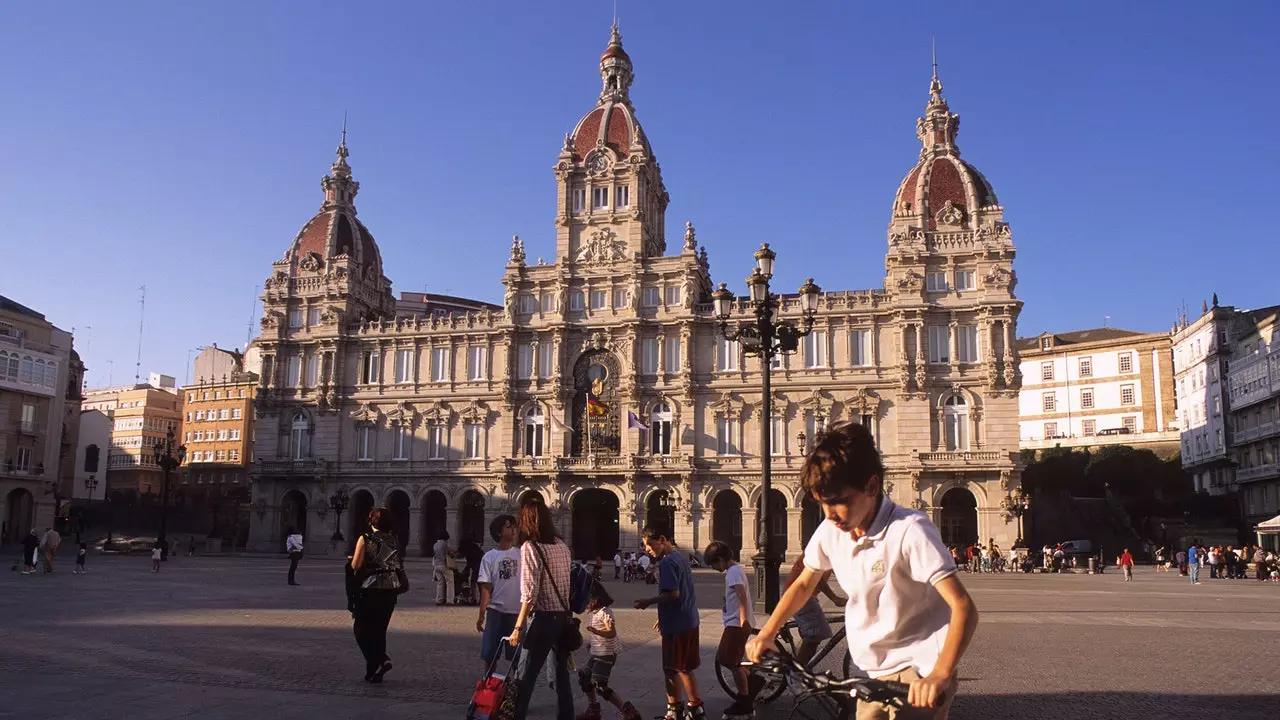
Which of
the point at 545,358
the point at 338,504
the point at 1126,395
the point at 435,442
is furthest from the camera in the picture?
the point at 1126,395

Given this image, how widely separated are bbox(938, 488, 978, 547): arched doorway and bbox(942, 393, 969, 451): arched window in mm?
2435

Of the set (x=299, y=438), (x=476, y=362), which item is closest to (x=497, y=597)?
(x=476, y=362)

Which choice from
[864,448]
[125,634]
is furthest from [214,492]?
[864,448]

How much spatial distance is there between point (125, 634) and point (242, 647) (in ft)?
9.04

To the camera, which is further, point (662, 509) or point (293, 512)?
point (293, 512)

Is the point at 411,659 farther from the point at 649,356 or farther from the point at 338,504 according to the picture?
the point at 338,504

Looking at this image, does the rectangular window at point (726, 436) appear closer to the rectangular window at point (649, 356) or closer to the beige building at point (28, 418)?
the rectangular window at point (649, 356)

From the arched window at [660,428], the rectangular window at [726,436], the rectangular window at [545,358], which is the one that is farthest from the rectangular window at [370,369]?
the rectangular window at [726,436]

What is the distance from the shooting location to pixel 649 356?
5416 centimetres

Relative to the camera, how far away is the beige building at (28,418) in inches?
2258

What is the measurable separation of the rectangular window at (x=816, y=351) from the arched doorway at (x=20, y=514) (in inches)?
1882

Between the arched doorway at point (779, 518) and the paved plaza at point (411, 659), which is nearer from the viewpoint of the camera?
the paved plaza at point (411, 659)

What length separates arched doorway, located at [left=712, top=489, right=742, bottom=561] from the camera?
52125 millimetres

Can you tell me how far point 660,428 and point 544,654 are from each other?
45319mm
